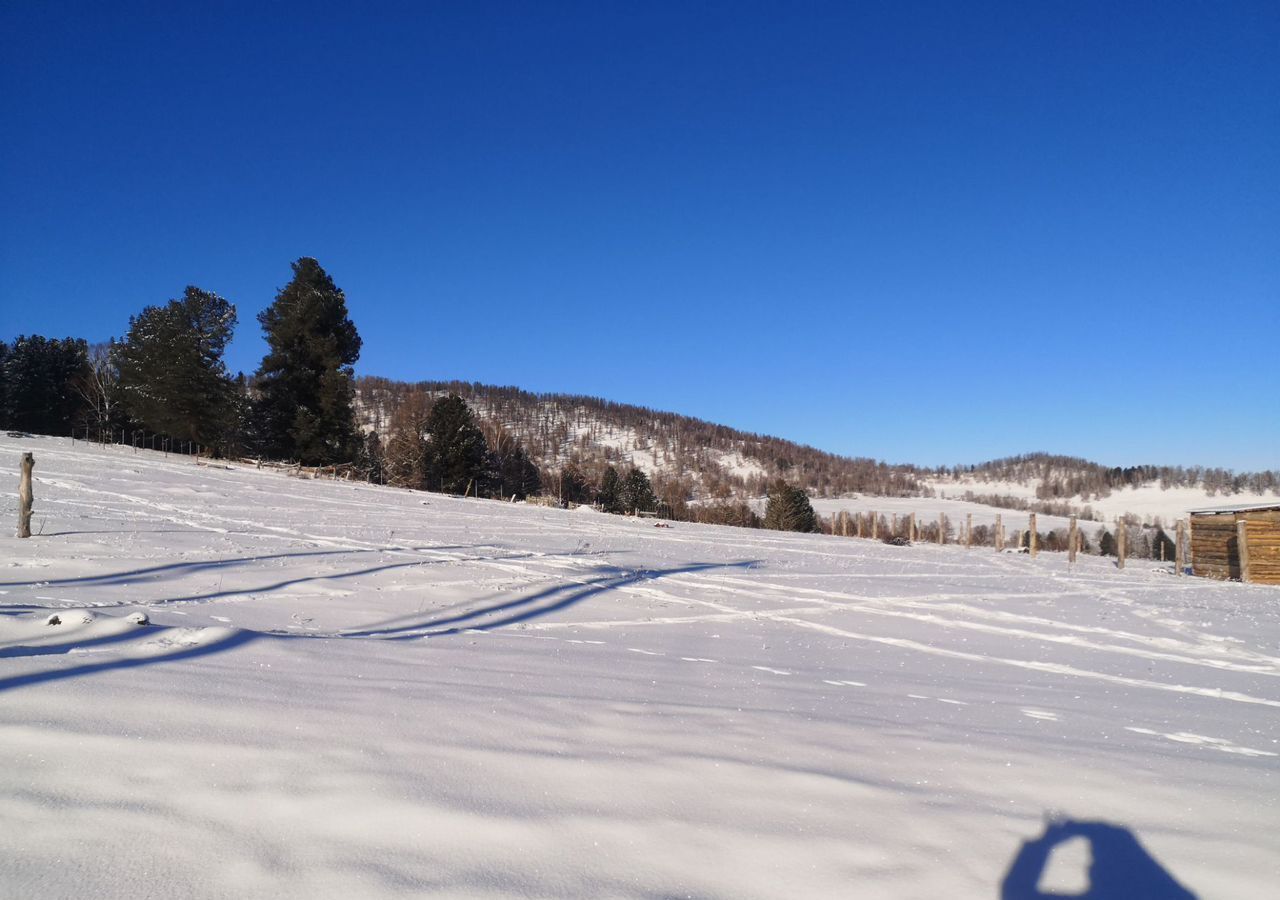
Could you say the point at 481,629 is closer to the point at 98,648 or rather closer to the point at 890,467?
the point at 98,648

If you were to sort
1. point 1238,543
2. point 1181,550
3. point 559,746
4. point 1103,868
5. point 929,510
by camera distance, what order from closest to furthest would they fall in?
point 1103,868 < point 559,746 < point 1238,543 < point 1181,550 < point 929,510

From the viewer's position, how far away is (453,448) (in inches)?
1785

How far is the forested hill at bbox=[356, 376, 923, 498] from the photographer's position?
435ft

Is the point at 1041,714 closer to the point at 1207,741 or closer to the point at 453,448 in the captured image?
the point at 1207,741

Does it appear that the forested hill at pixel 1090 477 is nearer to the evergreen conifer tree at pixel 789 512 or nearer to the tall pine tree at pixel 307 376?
the evergreen conifer tree at pixel 789 512

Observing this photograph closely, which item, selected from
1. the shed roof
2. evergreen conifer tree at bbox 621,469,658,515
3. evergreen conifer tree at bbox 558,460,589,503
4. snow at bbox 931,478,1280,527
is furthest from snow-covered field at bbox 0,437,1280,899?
snow at bbox 931,478,1280,527

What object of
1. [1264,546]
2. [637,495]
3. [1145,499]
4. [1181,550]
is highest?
[1145,499]

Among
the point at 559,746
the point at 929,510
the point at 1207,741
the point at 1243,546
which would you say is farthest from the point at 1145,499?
the point at 559,746

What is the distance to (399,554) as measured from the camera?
1141 cm

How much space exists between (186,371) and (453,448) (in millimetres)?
15421

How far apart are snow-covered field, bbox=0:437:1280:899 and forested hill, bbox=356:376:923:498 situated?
107575 millimetres

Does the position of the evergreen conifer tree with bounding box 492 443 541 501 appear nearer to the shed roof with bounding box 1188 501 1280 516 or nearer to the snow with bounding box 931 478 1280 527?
the shed roof with bounding box 1188 501 1280 516

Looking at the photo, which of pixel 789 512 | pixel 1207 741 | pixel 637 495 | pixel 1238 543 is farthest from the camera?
pixel 637 495

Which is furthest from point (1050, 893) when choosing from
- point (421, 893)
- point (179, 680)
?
point (179, 680)
